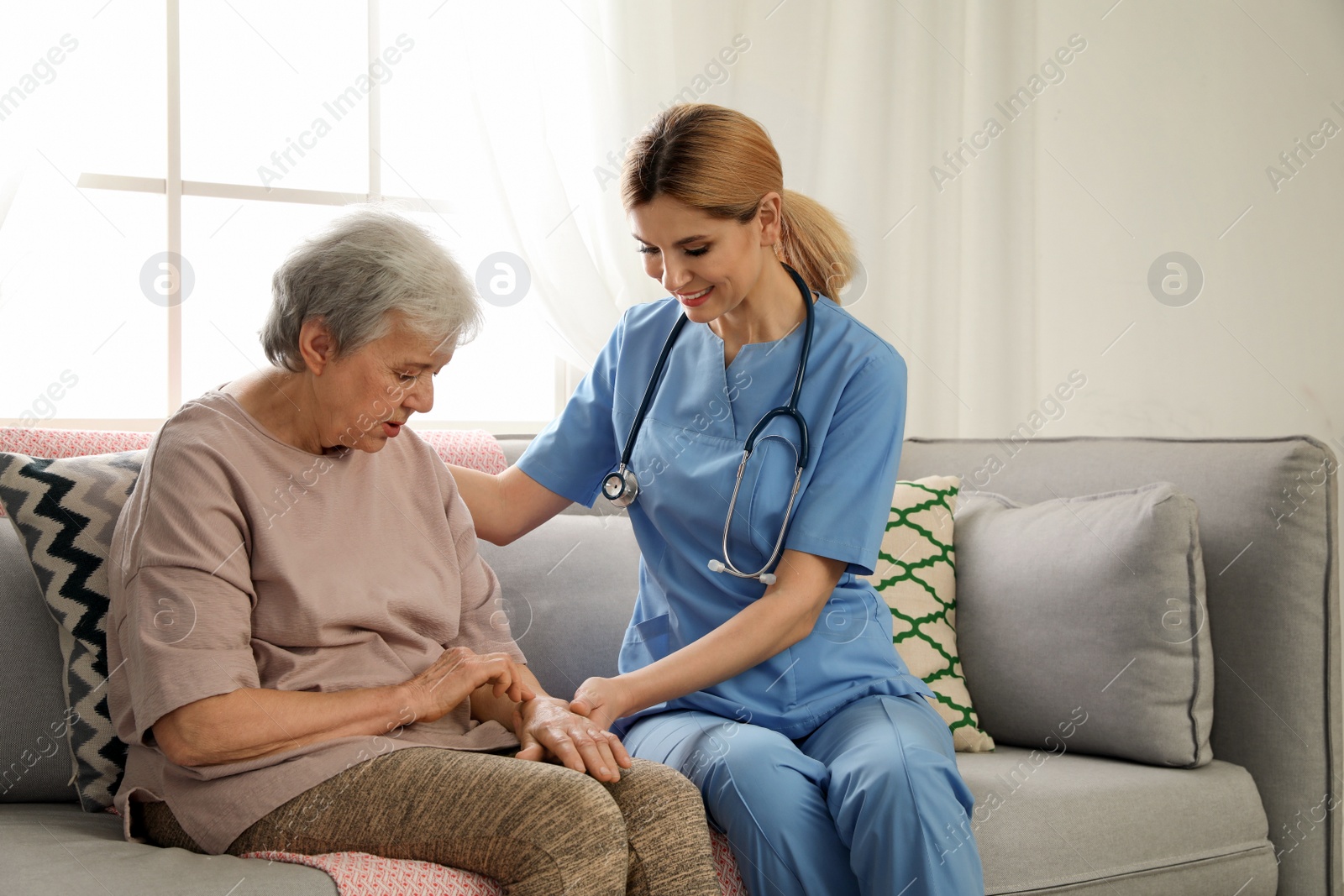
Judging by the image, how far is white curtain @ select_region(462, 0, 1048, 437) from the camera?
2.79 meters

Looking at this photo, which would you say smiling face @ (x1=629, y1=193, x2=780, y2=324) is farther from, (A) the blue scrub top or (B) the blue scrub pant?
(B) the blue scrub pant

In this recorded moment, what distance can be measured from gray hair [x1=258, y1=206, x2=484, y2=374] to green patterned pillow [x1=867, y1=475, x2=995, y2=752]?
903 mm

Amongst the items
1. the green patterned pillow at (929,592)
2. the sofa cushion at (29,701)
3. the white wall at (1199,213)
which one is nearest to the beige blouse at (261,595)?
the sofa cushion at (29,701)

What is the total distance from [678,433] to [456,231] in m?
1.40

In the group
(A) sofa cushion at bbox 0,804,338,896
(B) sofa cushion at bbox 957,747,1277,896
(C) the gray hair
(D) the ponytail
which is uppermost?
(D) the ponytail

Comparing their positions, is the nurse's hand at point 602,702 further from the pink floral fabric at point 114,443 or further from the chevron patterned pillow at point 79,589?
the chevron patterned pillow at point 79,589

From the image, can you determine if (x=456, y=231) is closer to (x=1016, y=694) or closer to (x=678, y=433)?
(x=678, y=433)

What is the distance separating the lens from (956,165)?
340 centimetres

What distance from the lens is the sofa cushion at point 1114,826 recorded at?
5.03 ft

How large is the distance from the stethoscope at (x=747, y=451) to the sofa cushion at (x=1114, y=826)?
480mm

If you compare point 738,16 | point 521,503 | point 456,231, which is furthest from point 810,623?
point 738,16

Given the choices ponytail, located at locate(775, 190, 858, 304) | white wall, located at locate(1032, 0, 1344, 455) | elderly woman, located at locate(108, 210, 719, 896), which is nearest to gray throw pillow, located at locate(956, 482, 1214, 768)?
ponytail, located at locate(775, 190, 858, 304)

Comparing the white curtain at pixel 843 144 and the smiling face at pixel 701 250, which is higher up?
the white curtain at pixel 843 144

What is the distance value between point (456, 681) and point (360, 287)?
0.49 m
